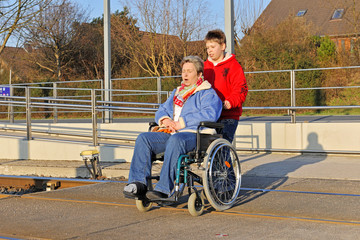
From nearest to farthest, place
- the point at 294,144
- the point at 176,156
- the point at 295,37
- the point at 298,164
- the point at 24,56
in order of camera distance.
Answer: the point at 176,156 < the point at 298,164 < the point at 294,144 < the point at 295,37 < the point at 24,56

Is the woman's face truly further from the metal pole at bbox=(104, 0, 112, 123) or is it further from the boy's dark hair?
the metal pole at bbox=(104, 0, 112, 123)

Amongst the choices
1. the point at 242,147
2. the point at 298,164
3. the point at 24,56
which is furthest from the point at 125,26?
the point at 298,164

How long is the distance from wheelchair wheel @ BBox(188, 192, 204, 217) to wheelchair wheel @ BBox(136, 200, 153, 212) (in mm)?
488

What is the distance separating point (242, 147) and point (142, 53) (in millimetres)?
19164

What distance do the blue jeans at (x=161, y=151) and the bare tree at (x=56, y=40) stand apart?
99.5ft

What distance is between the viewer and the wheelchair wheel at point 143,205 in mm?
5257

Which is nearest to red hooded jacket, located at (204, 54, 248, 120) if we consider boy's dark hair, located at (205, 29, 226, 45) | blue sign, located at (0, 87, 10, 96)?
boy's dark hair, located at (205, 29, 226, 45)

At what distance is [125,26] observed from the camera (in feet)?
102

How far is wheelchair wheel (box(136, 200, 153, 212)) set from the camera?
5.26 meters

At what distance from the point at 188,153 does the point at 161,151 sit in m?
0.31

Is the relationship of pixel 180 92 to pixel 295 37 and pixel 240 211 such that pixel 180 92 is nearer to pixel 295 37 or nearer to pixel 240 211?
pixel 240 211

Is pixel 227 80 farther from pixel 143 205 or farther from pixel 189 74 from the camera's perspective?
pixel 143 205

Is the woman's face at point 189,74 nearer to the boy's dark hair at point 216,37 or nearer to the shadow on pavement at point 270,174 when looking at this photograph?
the boy's dark hair at point 216,37

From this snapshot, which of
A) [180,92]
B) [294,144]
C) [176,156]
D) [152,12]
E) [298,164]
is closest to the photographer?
[176,156]
